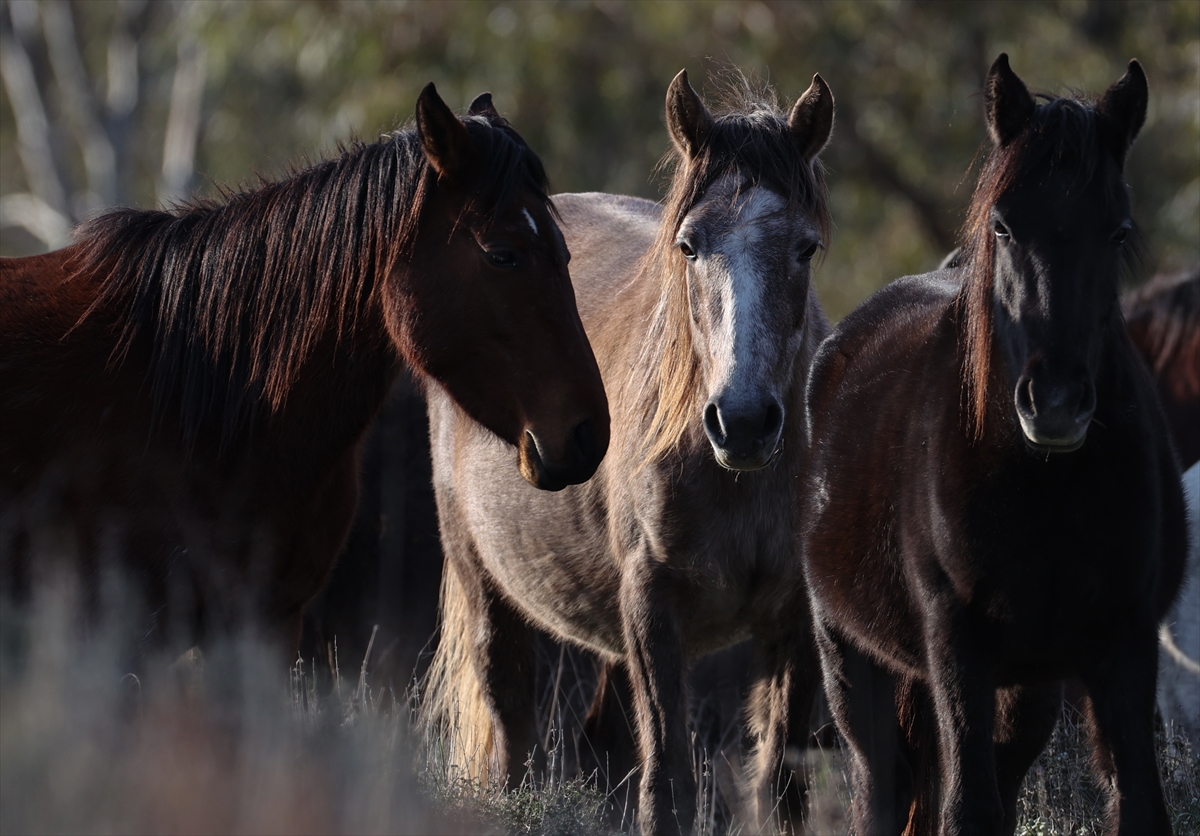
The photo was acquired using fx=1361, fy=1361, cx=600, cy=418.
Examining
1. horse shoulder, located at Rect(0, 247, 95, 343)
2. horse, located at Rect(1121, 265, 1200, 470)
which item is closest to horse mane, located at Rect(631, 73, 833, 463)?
horse shoulder, located at Rect(0, 247, 95, 343)

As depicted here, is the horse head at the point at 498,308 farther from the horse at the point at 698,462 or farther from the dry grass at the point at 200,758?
the dry grass at the point at 200,758

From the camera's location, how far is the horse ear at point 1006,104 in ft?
10.4

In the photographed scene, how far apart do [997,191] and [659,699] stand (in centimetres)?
187

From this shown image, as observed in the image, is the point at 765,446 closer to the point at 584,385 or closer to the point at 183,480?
the point at 584,385

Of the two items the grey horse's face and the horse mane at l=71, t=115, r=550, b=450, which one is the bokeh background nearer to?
the horse mane at l=71, t=115, r=550, b=450

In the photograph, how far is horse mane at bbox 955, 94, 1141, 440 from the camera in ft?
10.0

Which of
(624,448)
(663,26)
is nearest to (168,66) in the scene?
(663,26)

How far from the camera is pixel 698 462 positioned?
4.21 metres

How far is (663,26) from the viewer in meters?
15.0

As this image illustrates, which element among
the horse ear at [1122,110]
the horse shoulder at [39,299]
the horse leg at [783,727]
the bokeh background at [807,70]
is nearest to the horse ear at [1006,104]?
the horse ear at [1122,110]

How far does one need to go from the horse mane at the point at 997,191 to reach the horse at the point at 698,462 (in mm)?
564

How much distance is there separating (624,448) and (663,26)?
37.6ft

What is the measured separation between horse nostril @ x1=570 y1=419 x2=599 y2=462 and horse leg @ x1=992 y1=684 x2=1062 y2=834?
4.36 ft

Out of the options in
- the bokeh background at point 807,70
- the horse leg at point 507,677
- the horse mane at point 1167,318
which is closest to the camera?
the horse leg at point 507,677
